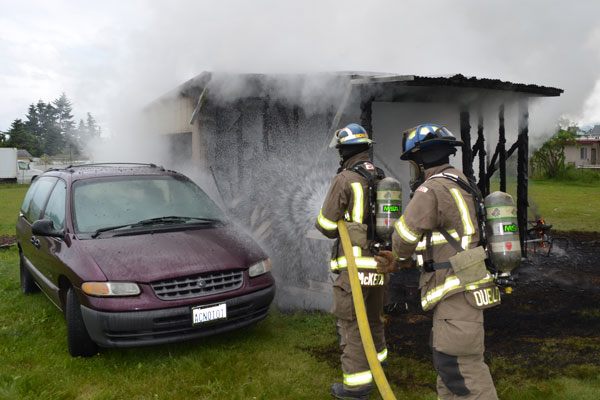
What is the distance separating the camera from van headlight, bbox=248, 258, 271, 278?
14.8ft

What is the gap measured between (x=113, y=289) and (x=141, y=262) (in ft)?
0.97

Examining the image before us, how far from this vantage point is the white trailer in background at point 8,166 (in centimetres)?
3416

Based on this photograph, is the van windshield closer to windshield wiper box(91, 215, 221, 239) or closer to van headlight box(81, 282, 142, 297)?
windshield wiper box(91, 215, 221, 239)

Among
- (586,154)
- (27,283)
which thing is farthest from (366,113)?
(586,154)

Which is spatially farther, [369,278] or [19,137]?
[19,137]

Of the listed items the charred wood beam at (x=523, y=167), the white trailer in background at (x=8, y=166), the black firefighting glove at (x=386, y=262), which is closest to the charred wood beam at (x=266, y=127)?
the charred wood beam at (x=523, y=167)

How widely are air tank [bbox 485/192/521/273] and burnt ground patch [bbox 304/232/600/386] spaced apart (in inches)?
55.1

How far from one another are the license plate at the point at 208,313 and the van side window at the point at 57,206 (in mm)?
1611

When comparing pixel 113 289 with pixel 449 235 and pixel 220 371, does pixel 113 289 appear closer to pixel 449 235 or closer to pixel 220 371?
pixel 220 371

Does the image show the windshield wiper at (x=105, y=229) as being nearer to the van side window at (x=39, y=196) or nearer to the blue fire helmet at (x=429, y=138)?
the van side window at (x=39, y=196)

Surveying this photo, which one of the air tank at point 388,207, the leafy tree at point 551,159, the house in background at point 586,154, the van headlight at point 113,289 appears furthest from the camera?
the house in background at point 586,154

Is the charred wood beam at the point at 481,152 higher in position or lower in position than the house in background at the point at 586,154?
lower

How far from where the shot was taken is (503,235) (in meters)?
2.83

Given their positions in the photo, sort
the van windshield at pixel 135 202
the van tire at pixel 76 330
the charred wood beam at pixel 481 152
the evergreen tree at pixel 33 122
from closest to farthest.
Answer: the van tire at pixel 76 330
the van windshield at pixel 135 202
the charred wood beam at pixel 481 152
the evergreen tree at pixel 33 122
